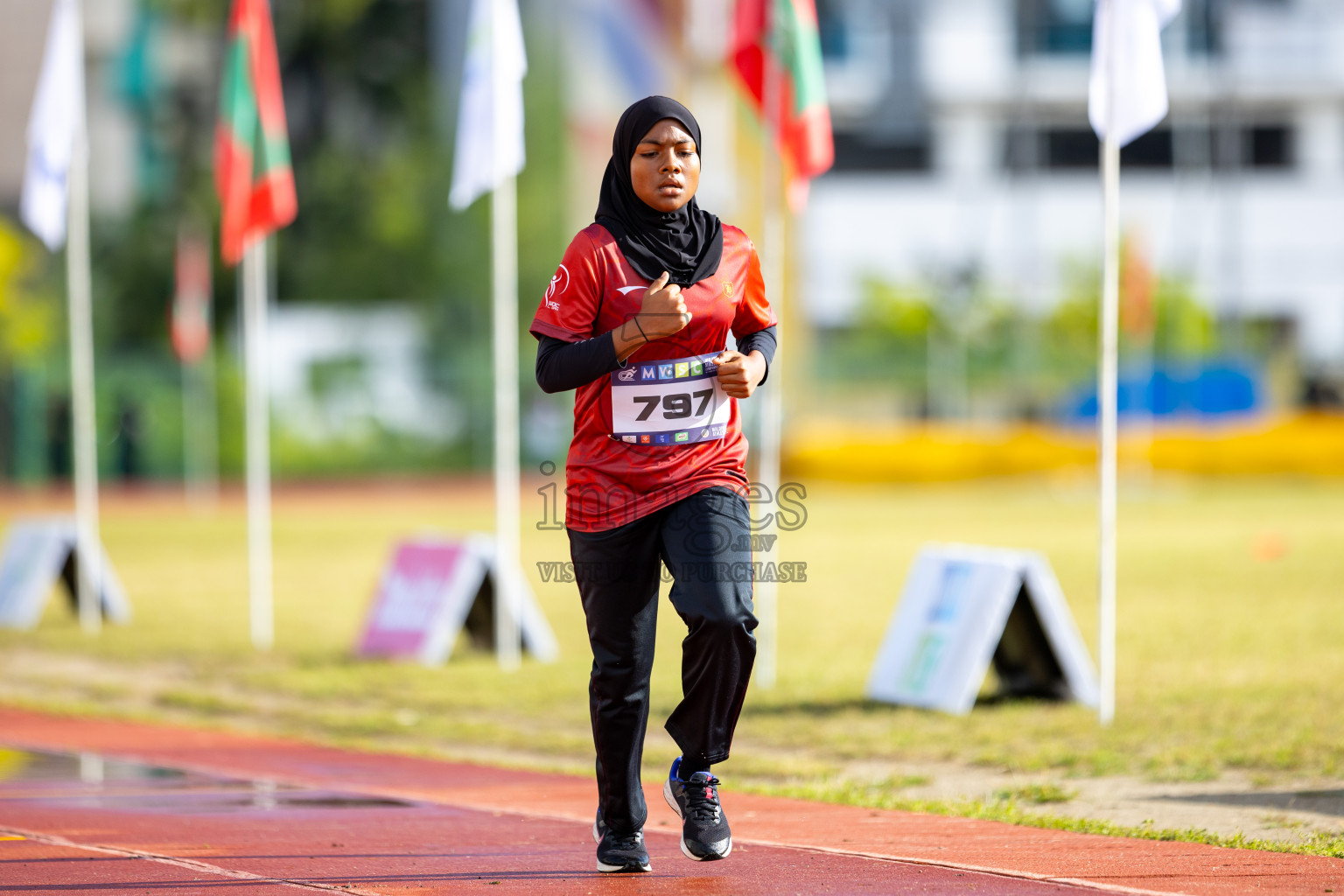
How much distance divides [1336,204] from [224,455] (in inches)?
1288

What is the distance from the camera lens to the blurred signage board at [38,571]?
1284cm

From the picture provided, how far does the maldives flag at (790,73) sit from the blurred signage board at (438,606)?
308 centimetres

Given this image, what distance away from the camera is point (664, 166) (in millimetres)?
4777

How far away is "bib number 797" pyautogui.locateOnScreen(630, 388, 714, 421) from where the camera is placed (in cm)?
487

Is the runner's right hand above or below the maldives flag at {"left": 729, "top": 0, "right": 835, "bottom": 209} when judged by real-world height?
below

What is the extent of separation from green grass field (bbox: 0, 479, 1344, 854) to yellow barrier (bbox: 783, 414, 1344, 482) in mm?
7310

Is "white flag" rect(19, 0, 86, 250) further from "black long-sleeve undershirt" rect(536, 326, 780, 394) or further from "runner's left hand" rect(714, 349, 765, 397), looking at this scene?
"runner's left hand" rect(714, 349, 765, 397)

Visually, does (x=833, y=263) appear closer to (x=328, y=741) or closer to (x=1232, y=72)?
(x=1232, y=72)

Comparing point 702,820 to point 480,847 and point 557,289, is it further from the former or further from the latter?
point 557,289

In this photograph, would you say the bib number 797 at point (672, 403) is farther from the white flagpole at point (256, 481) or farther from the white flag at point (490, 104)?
the white flagpole at point (256, 481)

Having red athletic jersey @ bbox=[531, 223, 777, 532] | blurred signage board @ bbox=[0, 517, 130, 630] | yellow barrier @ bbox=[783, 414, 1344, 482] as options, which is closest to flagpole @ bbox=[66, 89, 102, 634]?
blurred signage board @ bbox=[0, 517, 130, 630]

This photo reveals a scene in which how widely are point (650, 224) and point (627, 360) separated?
41 centimetres

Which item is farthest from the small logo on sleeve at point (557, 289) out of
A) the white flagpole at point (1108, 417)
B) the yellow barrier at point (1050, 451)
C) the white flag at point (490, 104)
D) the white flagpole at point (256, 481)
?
the yellow barrier at point (1050, 451)

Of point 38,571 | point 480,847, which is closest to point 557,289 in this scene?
point 480,847
